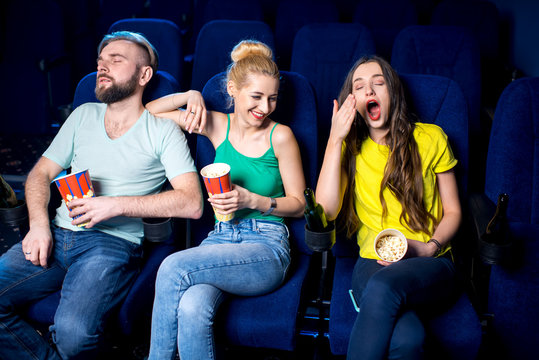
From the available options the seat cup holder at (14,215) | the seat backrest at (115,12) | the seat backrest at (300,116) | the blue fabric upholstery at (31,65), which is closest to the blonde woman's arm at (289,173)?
the seat backrest at (300,116)

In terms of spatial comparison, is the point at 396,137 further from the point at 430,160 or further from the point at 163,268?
the point at 163,268

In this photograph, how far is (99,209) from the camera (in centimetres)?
151

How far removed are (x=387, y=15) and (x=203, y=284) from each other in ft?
9.92

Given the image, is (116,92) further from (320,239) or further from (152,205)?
(320,239)


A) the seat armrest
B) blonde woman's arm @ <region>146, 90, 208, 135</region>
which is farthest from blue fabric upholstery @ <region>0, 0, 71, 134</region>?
the seat armrest

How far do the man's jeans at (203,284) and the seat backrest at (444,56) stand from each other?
5.09 feet

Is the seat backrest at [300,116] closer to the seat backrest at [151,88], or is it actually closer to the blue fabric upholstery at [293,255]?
the blue fabric upholstery at [293,255]

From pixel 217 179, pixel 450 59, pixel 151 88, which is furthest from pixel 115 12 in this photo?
pixel 217 179

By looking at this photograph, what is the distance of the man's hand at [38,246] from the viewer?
5.10 ft

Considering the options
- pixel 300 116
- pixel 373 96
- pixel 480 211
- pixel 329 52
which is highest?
pixel 329 52

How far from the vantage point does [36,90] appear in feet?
12.2

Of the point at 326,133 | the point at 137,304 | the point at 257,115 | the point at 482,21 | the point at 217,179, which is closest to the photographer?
the point at 217,179

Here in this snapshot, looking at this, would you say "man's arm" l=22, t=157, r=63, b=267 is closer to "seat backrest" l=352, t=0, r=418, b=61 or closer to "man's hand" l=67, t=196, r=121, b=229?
"man's hand" l=67, t=196, r=121, b=229

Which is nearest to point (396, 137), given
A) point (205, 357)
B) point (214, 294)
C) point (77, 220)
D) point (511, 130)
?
point (511, 130)
